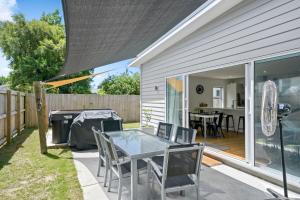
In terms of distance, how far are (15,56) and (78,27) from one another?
14970mm

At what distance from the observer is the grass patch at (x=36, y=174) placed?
10.7ft

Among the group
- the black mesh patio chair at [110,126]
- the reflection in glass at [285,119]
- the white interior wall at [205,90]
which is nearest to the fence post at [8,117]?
the black mesh patio chair at [110,126]

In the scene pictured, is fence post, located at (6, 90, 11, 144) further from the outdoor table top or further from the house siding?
the house siding

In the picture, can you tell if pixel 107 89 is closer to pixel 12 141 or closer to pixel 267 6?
pixel 12 141

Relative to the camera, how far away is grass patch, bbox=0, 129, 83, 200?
326 centimetres

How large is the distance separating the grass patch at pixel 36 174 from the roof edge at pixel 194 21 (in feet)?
13.6

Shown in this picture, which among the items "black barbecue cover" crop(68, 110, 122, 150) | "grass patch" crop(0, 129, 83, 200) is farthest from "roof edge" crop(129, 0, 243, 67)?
"grass patch" crop(0, 129, 83, 200)

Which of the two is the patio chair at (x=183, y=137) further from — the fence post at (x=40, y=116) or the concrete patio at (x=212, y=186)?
the fence post at (x=40, y=116)

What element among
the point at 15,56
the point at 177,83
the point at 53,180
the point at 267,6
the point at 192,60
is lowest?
the point at 53,180

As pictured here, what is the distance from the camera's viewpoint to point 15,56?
1491cm

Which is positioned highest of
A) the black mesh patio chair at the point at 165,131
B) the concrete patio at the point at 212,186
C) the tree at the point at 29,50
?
the tree at the point at 29,50

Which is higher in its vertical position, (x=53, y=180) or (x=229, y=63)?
(x=229, y=63)

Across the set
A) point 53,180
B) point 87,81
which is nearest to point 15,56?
point 87,81

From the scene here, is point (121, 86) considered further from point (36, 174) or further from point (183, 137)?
point (183, 137)
